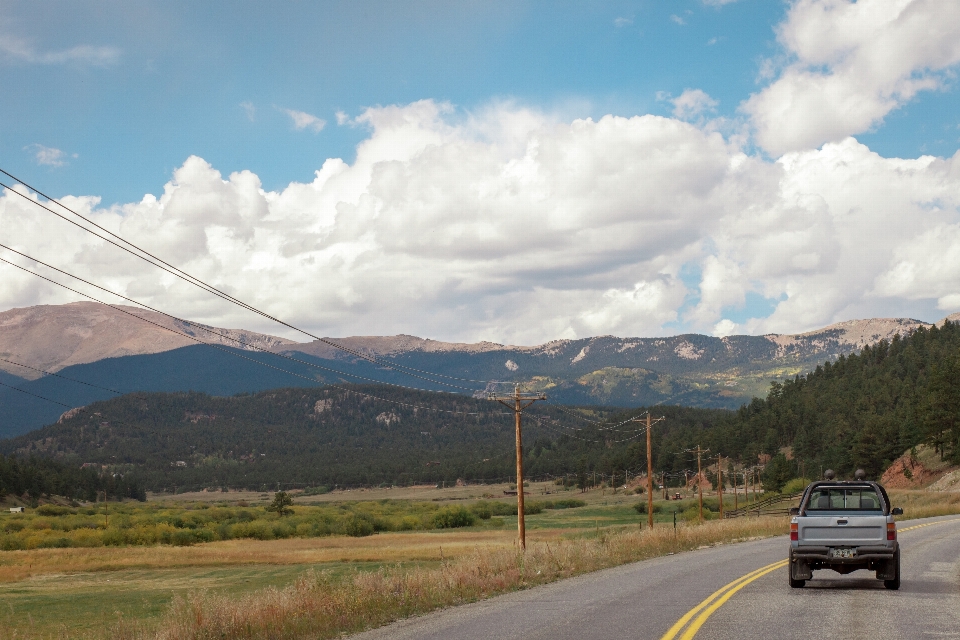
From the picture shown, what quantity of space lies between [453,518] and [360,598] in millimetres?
107966

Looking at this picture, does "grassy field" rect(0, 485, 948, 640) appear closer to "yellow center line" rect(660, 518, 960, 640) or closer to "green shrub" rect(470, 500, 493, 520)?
"yellow center line" rect(660, 518, 960, 640)

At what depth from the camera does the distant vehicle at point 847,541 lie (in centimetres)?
1847

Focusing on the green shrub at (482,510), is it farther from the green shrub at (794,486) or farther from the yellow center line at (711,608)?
the yellow center line at (711,608)

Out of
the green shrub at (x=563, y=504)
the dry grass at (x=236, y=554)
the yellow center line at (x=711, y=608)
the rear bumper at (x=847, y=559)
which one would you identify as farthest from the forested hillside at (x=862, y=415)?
the rear bumper at (x=847, y=559)

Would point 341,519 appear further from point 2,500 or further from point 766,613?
point 766,613

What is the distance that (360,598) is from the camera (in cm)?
1825

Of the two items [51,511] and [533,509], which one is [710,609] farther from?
[51,511]

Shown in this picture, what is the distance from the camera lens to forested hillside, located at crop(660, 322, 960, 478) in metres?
Answer: 107

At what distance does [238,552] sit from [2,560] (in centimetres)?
2112

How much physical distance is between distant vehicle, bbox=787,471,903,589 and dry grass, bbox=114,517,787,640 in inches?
275

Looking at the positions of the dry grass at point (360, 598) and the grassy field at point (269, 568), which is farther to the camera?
the grassy field at point (269, 568)

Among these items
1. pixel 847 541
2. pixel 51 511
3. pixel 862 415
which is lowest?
pixel 51 511

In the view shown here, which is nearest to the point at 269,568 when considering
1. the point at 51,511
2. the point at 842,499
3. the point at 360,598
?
the point at 360,598

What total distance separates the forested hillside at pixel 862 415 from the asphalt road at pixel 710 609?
92644 millimetres
